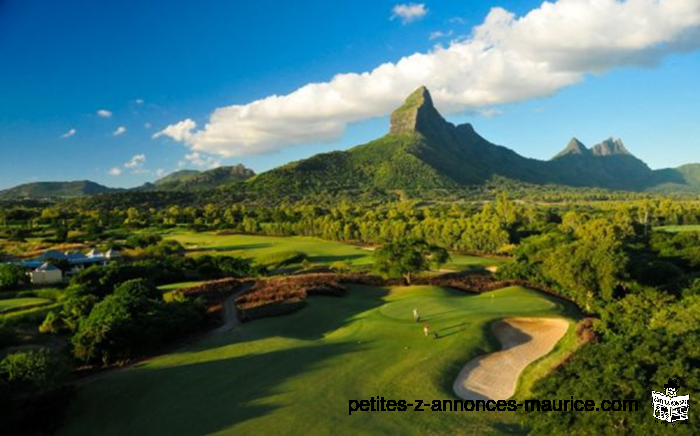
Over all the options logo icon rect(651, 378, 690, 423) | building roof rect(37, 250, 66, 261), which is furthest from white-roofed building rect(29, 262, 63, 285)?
logo icon rect(651, 378, 690, 423)

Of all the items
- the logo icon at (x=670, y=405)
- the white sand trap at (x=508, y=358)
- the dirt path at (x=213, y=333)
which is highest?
the logo icon at (x=670, y=405)

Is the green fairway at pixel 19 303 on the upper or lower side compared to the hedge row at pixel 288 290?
upper

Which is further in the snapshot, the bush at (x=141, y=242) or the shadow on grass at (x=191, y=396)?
the bush at (x=141, y=242)

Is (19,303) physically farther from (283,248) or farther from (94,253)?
(283,248)

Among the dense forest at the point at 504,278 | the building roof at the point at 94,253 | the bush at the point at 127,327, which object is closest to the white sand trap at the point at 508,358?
the dense forest at the point at 504,278

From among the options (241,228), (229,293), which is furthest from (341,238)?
(229,293)

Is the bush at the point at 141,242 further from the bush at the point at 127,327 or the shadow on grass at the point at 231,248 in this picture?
the bush at the point at 127,327

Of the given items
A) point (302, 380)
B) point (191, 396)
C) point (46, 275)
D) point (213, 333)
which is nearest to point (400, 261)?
point (213, 333)
